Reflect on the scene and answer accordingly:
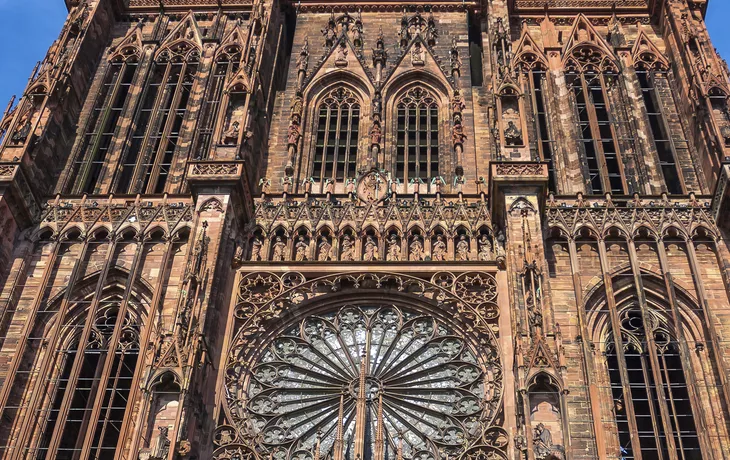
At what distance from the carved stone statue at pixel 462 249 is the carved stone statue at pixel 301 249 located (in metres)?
3.52

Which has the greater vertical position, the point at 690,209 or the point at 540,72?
the point at 540,72

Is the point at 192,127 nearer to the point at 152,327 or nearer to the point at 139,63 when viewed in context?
the point at 139,63

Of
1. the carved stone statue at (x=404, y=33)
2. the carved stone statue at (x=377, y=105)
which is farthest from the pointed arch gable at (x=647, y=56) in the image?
the carved stone statue at (x=377, y=105)

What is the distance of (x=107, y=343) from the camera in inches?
850

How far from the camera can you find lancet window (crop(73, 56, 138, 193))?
84.9ft

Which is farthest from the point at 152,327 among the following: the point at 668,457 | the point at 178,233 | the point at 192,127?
the point at 668,457

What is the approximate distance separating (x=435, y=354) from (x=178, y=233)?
22.1 ft

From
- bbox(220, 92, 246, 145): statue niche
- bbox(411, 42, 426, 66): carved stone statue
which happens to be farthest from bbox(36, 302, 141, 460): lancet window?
bbox(411, 42, 426, 66): carved stone statue

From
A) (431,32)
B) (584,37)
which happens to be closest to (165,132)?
(431,32)

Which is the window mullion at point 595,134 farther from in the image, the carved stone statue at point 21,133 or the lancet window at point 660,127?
the carved stone statue at point 21,133

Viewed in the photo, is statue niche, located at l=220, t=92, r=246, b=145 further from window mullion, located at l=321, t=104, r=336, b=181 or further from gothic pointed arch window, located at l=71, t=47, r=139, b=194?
gothic pointed arch window, located at l=71, t=47, r=139, b=194

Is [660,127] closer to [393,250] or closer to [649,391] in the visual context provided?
[393,250]

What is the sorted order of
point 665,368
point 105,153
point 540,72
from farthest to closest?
point 540,72 → point 105,153 → point 665,368

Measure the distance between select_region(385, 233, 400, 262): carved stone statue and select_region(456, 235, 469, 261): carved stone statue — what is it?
140 centimetres
